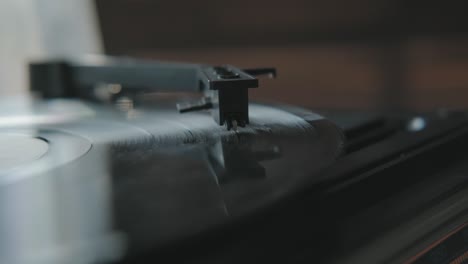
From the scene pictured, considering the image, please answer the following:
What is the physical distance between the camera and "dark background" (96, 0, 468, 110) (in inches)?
42.3

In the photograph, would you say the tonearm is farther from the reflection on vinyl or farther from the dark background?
the dark background

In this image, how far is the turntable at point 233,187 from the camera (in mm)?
270

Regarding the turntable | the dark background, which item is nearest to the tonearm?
the turntable

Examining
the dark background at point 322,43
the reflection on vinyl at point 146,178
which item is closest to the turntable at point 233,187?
the reflection on vinyl at point 146,178

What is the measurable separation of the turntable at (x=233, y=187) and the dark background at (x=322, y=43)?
0.51 meters

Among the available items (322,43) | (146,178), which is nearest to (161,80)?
(146,178)

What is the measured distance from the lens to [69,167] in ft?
1.36

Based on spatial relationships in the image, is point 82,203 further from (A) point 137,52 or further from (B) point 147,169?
(A) point 137,52

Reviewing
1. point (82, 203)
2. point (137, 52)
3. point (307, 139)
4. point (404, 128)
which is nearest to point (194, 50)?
point (137, 52)

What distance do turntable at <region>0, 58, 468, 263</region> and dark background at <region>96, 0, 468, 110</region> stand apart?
0.51m

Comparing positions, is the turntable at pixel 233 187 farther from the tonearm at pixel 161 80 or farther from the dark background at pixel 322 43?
the dark background at pixel 322 43

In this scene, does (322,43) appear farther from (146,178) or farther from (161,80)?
(146,178)

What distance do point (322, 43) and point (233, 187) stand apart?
3.15 feet

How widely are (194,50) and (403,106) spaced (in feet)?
1.78
